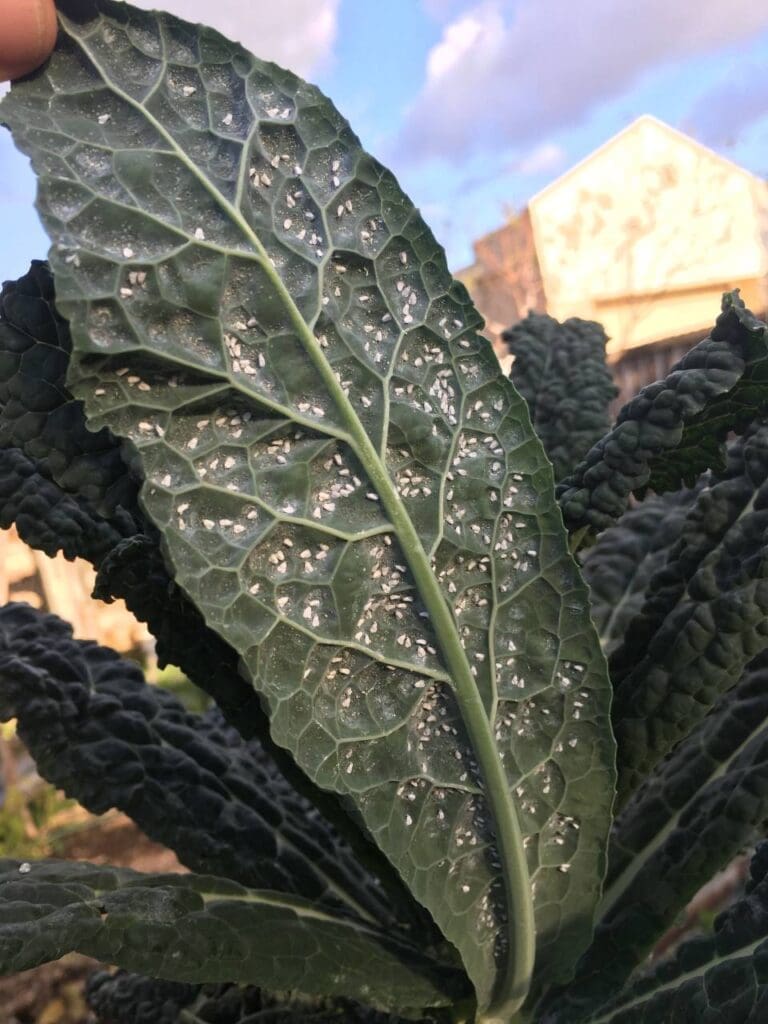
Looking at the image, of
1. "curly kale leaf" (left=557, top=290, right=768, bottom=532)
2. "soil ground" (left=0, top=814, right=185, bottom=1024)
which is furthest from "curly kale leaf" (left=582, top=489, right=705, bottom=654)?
"soil ground" (left=0, top=814, right=185, bottom=1024)

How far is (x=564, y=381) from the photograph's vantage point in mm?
1390

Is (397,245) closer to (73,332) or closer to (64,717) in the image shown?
(73,332)

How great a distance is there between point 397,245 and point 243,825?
0.81 m

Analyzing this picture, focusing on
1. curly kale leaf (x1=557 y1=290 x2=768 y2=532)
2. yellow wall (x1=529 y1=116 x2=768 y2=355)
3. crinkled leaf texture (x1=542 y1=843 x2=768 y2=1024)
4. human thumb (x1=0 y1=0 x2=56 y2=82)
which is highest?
yellow wall (x1=529 y1=116 x2=768 y2=355)

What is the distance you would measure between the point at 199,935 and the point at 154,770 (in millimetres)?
335

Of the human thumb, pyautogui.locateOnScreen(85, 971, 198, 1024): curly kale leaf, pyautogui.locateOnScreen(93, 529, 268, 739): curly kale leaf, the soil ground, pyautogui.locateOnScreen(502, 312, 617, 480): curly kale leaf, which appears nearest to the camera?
the human thumb

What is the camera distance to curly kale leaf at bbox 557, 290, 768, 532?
85 centimetres

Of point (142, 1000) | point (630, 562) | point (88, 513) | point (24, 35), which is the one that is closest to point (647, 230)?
point (630, 562)

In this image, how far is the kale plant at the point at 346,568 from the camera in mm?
724

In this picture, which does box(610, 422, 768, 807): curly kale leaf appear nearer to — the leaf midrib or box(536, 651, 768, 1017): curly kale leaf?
box(536, 651, 768, 1017): curly kale leaf

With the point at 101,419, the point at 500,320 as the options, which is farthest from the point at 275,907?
the point at 500,320

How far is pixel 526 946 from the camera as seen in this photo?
96 cm

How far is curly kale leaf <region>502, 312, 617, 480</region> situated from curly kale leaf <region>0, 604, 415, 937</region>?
67 centimetres

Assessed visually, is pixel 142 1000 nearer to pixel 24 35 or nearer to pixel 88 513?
pixel 88 513
